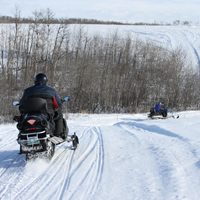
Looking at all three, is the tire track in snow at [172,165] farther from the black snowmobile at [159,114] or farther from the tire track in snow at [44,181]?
the black snowmobile at [159,114]

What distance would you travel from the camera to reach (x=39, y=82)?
5316mm

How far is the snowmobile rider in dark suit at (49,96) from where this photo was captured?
510cm

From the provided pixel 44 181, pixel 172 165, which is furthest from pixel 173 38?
pixel 44 181

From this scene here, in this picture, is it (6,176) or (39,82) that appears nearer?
(6,176)

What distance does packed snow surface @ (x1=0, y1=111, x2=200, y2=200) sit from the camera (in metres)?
3.55

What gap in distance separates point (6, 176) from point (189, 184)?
116 inches

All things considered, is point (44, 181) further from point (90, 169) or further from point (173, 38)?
point (173, 38)

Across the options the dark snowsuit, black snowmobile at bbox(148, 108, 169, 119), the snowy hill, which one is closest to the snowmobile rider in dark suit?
the dark snowsuit

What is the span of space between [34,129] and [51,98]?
0.91m

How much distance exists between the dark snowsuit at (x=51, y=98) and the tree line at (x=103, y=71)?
26296 mm

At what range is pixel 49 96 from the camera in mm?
5207

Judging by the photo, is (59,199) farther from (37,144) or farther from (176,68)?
(176,68)

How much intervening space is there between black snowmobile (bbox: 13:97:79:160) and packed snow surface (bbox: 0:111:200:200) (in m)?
0.34

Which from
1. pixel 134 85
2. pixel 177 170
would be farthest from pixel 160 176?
pixel 134 85
